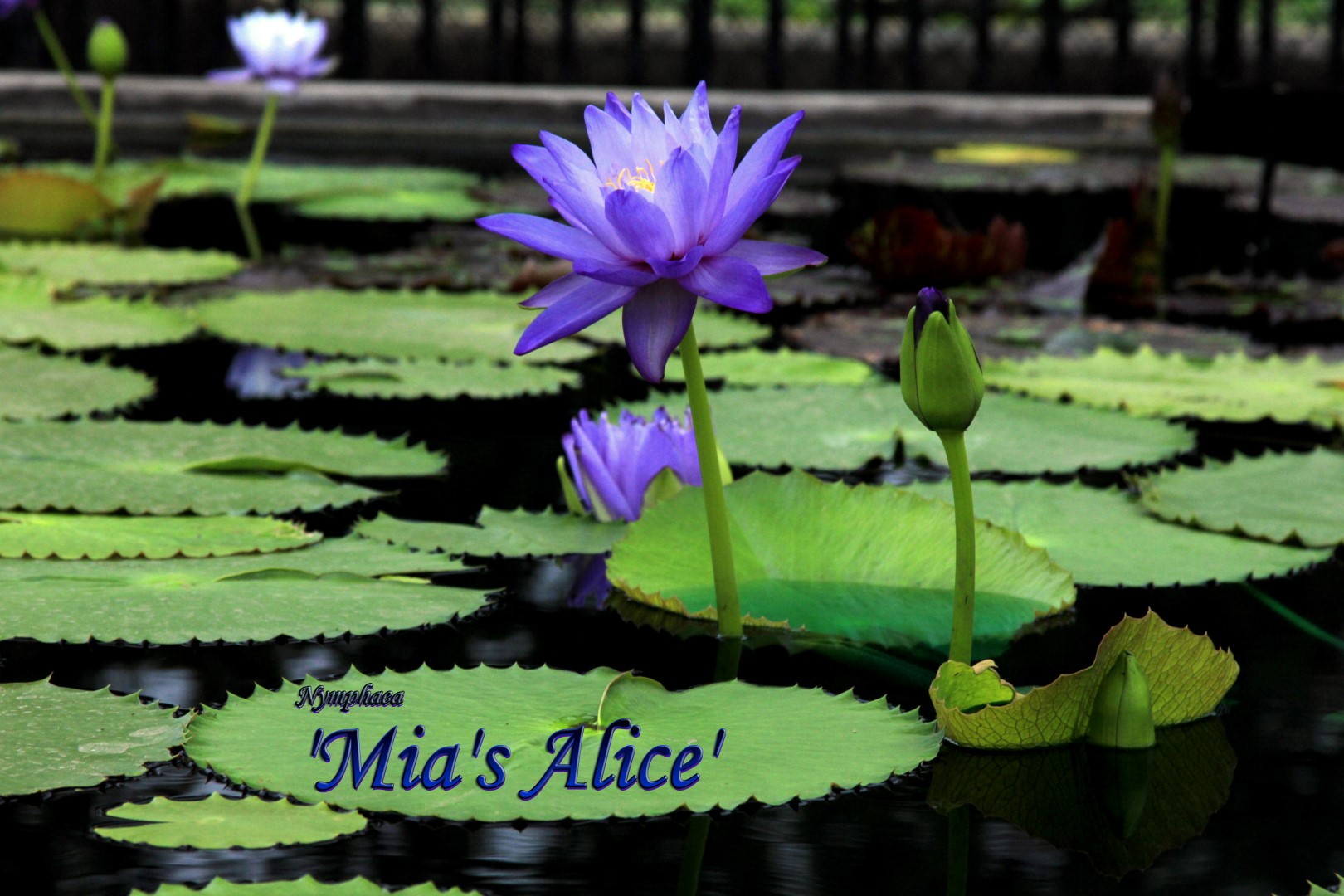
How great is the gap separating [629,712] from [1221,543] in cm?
58

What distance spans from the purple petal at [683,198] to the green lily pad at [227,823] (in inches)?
13.3

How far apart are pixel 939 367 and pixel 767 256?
0.11 metres

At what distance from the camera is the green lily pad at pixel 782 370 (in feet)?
5.78

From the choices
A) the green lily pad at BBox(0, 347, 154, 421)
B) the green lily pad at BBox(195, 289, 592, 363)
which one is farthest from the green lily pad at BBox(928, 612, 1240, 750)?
the green lily pad at BBox(195, 289, 592, 363)

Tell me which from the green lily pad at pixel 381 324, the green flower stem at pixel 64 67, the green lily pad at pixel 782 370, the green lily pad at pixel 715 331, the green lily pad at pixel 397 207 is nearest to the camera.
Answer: the green lily pad at pixel 782 370

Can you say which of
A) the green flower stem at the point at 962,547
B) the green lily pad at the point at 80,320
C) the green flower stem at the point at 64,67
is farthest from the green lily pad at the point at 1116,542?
the green flower stem at the point at 64,67

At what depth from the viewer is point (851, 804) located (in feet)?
2.49

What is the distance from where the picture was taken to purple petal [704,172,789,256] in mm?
780

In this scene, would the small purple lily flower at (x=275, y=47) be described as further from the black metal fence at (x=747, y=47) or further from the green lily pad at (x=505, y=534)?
the black metal fence at (x=747, y=47)

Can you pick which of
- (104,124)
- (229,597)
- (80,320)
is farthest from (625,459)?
(104,124)

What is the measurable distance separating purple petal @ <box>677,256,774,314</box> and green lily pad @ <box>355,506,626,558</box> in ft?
1.18

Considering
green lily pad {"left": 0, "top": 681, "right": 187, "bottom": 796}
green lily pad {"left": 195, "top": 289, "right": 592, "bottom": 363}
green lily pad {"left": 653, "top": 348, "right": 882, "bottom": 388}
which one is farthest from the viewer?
green lily pad {"left": 195, "top": 289, "right": 592, "bottom": 363}

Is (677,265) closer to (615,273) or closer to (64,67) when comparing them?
(615,273)

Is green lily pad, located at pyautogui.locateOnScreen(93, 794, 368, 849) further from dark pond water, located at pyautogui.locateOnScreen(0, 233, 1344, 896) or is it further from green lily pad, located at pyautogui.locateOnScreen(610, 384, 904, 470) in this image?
green lily pad, located at pyautogui.locateOnScreen(610, 384, 904, 470)
